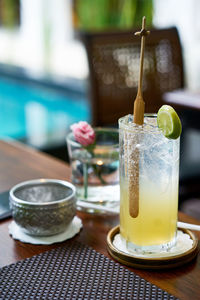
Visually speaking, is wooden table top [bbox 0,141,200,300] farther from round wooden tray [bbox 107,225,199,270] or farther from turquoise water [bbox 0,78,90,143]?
turquoise water [bbox 0,78,90,143]

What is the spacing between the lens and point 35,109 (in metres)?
4.64

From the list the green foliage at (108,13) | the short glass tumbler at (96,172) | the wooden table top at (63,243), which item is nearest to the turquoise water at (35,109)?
the green foliage at (108,13)

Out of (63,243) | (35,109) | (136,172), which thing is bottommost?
(35,109)

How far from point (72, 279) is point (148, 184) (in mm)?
139

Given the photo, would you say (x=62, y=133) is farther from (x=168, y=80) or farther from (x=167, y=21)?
(x=167, y=21)

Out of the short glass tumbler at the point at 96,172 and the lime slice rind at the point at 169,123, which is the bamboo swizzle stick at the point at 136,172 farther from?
the short glass tumbler at the point at 96,172

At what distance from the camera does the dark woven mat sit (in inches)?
21.5

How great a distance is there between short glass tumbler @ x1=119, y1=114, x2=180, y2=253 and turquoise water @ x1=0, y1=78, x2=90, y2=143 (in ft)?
9.81

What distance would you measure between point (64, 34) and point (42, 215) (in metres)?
4.74

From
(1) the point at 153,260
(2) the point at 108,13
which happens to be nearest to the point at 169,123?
(1) the point at 153,260

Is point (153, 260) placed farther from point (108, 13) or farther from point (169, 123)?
point (108, 13)

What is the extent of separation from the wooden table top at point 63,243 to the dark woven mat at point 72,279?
0.6 inches

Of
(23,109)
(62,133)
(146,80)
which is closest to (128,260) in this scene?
(146,80)

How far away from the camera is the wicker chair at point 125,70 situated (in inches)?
57.6
